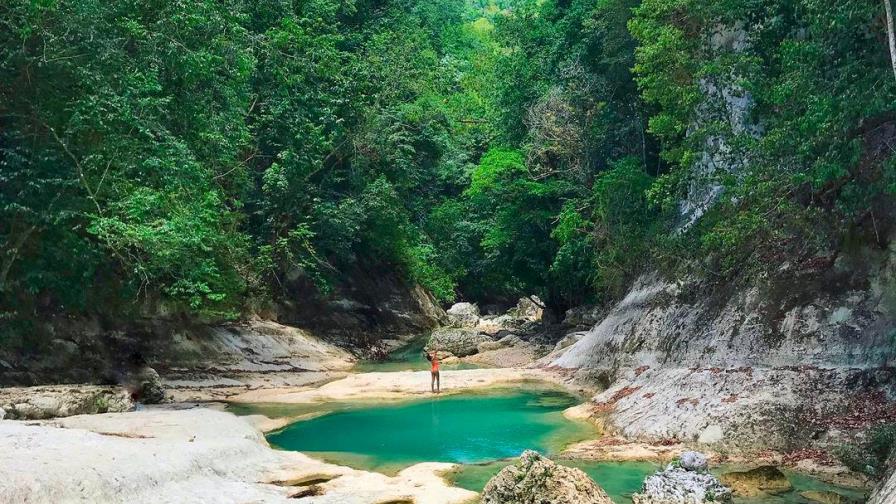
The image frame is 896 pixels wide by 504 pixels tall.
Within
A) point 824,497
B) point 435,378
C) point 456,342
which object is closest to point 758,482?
point 824,497

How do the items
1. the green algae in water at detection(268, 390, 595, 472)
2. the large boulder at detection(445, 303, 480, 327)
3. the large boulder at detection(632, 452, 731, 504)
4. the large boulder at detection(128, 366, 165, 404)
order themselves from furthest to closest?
the large boulder at detection(445, 303, 480, 327)
the large boulder at detection(128, 366, 165, 404)
the green algae in water at detection(268, 390, 595, 472)
the large boulder at detection(632, 452, 731, 504)

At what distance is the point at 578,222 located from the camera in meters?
29.4

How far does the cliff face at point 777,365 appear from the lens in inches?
537

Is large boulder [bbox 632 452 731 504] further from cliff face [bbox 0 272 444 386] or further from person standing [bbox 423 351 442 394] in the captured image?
cliff face [bbox 0 272 444 386]

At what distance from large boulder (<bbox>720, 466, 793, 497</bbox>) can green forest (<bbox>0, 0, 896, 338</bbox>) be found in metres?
4.98

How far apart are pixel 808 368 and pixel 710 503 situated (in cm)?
622

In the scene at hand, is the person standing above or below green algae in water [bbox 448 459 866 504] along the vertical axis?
above

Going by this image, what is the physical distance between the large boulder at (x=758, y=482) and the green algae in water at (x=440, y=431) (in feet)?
15.0

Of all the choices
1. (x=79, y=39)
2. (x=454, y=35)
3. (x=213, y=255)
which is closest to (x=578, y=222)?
(x=213, y=255)

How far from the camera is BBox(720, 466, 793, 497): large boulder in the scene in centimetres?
1111

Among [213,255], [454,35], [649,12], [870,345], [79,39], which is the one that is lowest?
[870,345]

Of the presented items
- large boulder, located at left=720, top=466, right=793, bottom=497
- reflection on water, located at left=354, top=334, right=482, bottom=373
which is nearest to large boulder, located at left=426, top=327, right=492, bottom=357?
reflection on water, located at left=354, top=334, right=482, bottom=373

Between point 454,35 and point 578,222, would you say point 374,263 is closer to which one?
point 578,222

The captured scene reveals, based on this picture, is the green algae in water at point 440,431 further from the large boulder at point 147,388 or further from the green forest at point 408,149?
the green forest at point 408,149
